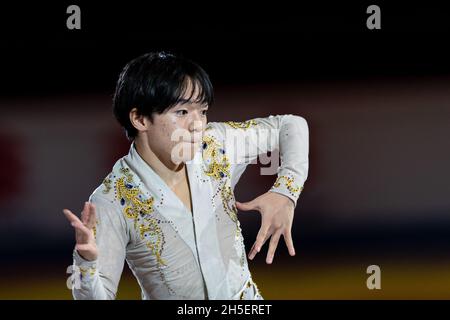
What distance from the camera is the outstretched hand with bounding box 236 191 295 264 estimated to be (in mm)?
1925

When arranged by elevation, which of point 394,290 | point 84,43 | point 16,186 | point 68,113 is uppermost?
point 84,43

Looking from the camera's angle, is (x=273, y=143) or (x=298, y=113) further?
(x=298, y=113)

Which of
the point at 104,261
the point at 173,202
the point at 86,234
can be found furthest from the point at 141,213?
the point at 86,234

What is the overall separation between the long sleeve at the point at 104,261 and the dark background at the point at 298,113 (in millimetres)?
1098

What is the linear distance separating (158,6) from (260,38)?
1.55 feet

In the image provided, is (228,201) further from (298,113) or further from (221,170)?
(298,113)

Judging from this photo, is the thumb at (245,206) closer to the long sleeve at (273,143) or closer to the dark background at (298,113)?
the long sleeve at (273,143)

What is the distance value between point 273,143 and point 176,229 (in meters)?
0.48

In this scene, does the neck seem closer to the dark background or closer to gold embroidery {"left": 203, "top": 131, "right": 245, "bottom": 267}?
gold embroidery {"left": 203, "top": 131, "right": 245, "bottom": 267}

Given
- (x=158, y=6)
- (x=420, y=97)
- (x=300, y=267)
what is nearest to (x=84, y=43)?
(x=158, y=6)

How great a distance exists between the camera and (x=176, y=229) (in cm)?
198

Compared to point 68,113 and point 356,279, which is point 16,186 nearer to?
point 68,113

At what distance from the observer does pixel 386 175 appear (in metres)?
3.24

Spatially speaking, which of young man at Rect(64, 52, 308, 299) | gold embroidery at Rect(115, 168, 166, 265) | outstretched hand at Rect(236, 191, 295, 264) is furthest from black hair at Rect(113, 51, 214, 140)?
outstretched hand at Rect(236, 191, 295, 264)
